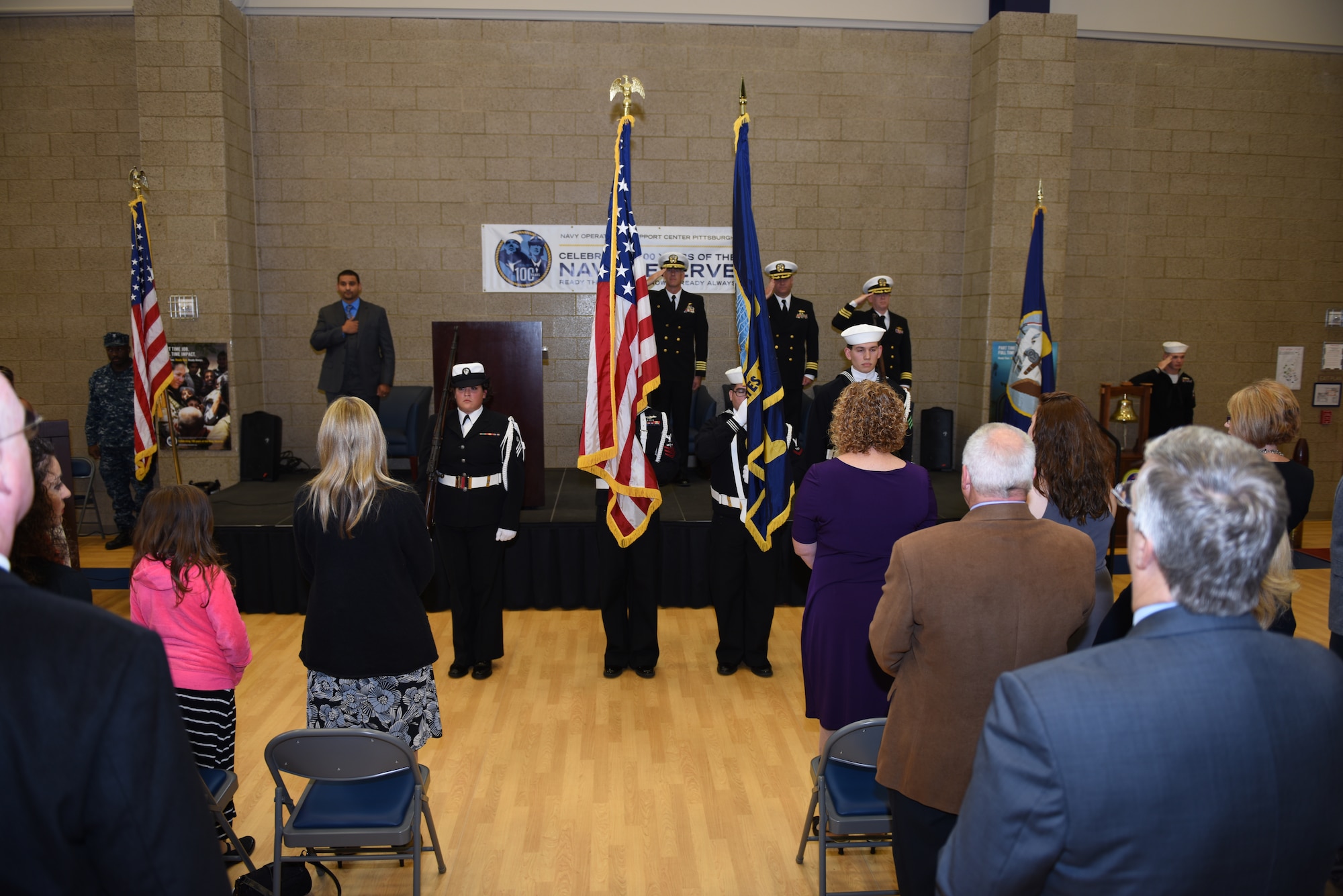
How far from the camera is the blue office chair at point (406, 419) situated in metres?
7.47

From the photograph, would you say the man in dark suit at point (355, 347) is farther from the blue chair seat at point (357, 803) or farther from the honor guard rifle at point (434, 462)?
the blue chair seat at point (357, 803)

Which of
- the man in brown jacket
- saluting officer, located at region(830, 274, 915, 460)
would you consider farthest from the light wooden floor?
saluting officer, located at region(830, 274, 915, 460)

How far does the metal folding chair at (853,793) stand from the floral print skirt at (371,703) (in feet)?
4.41

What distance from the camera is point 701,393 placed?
8148mm

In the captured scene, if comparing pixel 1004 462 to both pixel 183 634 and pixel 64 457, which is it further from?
pixel 64 457

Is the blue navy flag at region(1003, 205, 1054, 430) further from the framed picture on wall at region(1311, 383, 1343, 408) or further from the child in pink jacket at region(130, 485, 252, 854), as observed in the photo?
the child in pink jacket at region(130, 485, 252, 854)

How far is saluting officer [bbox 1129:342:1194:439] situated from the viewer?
26.5 feet

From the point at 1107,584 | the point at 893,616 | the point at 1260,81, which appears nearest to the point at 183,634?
the point at 893,616

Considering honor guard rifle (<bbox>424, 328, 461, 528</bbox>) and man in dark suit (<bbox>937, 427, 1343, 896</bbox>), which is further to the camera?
honor guard rifle (<bbox>424, 328, 461, 528</bbox>)

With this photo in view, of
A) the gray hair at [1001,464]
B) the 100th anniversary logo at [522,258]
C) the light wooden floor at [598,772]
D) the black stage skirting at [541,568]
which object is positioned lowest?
the light wooden floor at [598,772]

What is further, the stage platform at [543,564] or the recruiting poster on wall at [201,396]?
the recruiting poster on wall at [201,396]

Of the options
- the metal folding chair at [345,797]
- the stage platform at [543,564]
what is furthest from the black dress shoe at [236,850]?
the stage platform at [543,564]

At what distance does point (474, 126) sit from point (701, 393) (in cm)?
334

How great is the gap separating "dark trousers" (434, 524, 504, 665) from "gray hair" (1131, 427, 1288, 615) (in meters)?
3.78
